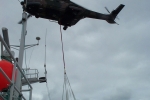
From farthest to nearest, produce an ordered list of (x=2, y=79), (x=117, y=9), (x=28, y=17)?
(x=117, y=9)
(x=28, y=17)
(x=2, y=79)

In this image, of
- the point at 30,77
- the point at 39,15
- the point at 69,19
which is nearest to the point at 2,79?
the point at 39,15

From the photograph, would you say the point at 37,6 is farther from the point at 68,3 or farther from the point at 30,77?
the point at 30,77

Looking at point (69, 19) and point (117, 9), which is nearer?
point (69, 19)

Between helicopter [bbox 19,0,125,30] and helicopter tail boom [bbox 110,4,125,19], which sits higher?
helicopter tail boom [bbox 110,4,125,19]

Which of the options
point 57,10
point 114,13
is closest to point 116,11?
point 114,13

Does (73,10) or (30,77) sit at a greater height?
(73,10)

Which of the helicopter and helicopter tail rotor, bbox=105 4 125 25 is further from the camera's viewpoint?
helicopter tail rotor, bbox=105 4 125 25

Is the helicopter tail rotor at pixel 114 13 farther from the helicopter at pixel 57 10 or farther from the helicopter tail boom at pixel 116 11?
the helicopter at pixel 57 10

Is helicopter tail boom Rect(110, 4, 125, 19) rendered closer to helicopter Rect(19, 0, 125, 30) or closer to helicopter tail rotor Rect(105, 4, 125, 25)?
helicopter tail rotor Rect(105, 4, 125, 25)

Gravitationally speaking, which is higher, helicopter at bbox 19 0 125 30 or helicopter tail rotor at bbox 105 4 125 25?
helicopter tail rotor at bbox 105 4 125 25

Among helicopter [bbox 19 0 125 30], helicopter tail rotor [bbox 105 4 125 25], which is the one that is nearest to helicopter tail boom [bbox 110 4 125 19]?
helicopter tail rotor [bbox 105 4 125 25]

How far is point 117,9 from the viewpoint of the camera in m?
12.4

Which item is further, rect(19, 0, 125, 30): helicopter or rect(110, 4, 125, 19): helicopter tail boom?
rect(110, 4, 125, 19): helicopter tail boom

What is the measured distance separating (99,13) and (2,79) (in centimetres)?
689
